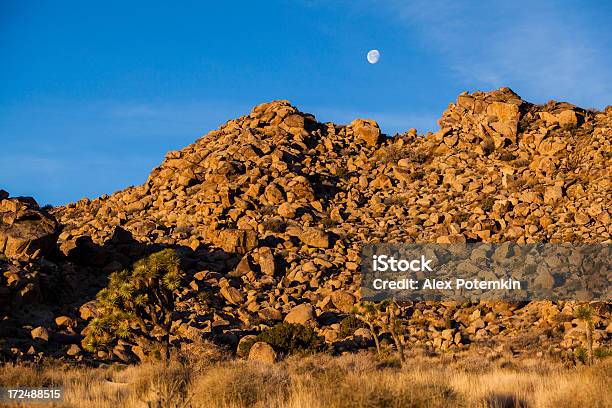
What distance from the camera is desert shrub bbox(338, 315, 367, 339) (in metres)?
35.1

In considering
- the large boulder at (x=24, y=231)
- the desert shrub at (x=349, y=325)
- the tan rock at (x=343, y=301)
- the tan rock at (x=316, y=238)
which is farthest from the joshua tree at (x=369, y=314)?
the large boulder at (x=24, y=231)

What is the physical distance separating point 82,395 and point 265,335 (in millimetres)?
18600

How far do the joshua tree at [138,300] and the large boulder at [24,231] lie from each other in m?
12.3

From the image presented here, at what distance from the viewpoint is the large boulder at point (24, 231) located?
3822 centimetres

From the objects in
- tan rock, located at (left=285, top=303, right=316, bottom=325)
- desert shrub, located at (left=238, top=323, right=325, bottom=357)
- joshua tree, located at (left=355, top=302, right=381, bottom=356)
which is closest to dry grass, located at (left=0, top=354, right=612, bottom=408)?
joshua tree, located at (left=355, top=302, right=381, bottom=356)

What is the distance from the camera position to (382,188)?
53.0m

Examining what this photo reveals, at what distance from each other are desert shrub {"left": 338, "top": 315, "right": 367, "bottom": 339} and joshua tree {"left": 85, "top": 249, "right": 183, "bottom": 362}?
10.1m

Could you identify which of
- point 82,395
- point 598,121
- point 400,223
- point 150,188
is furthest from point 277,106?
point 82,395

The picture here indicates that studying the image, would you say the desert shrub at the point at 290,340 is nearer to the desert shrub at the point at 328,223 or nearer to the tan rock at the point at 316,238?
the tan rock at the point at 316,238

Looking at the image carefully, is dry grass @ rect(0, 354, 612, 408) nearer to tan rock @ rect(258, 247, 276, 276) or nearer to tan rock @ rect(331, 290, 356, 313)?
tan rock @ rect(331, 290, 356, 313)

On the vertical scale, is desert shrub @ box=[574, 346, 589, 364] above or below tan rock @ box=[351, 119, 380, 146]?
below

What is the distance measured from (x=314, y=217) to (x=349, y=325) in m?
14.2

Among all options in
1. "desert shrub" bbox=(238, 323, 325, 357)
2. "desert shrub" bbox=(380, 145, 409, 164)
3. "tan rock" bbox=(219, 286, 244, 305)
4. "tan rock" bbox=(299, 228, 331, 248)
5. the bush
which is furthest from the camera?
"desert shrub" bbox=(380, 145, 409, 164)

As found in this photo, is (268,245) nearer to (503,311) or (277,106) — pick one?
(503,311)
